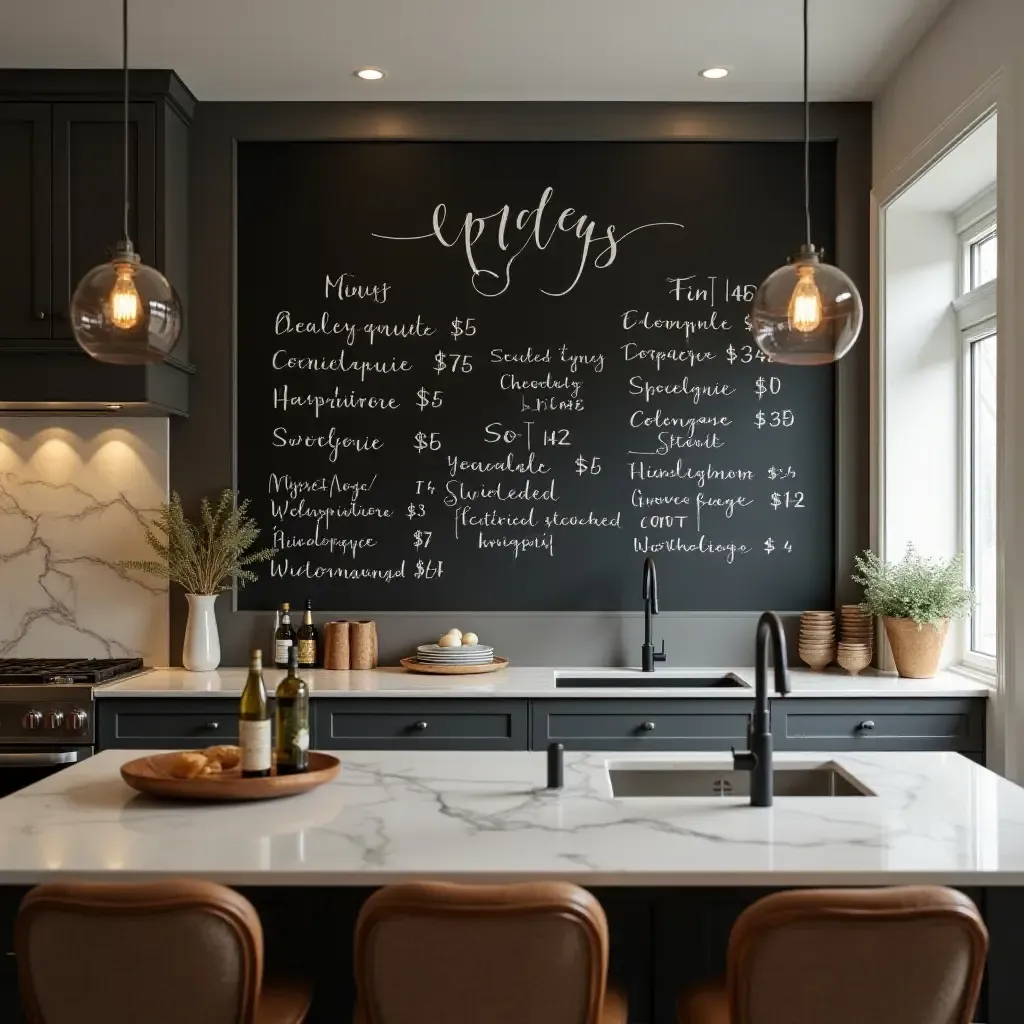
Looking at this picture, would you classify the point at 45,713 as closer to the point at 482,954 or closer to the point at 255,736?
the point at 255,736

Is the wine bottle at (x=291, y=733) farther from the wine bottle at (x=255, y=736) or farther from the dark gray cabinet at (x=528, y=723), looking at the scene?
the dark gray cabinet at (x=528, y=723)

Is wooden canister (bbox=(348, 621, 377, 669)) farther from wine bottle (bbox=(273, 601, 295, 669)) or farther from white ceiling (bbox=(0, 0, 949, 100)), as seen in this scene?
white ceiling (bbox=(0, 0, 949, 100))

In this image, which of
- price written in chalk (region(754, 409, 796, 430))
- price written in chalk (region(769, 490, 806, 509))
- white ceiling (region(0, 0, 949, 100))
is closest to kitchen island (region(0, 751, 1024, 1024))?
price written in chalk (region(769, 490, 806, 509))

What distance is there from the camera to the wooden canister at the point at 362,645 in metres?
4.20

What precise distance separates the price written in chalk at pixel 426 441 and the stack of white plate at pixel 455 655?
75 centimetres

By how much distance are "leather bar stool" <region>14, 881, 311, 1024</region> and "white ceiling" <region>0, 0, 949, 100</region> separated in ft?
9.18

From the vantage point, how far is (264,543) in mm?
4352

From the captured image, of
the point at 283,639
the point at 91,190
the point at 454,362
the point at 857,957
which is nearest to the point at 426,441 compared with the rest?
the point at 454,362

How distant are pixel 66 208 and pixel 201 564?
1.29 meters

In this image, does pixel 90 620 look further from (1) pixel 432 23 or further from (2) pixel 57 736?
(1) pixel 432 23

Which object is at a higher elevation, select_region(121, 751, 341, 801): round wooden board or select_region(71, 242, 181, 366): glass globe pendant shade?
select_region(71, 242, 181, 366): glass globe pendant shade

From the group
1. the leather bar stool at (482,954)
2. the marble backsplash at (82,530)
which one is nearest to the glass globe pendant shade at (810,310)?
the leather bar stool at (482,954)

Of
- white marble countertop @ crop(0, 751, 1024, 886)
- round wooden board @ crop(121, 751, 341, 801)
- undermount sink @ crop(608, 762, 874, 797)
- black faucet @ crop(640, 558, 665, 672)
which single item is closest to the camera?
white marble countertop @ crop(0, 751, 1024, 886)

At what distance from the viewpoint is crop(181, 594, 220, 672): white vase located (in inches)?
163
